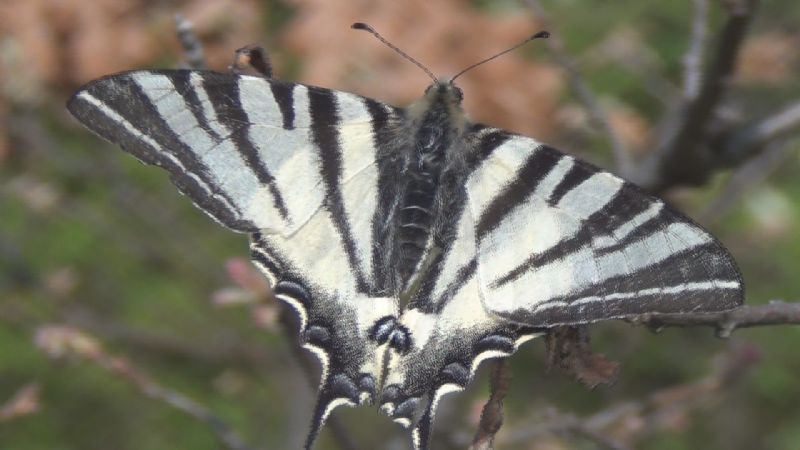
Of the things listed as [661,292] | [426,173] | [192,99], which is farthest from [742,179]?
[192,99]

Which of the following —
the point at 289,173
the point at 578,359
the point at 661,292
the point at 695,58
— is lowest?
the point at 578,359

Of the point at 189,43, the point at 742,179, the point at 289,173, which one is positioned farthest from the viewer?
the point at 742,179

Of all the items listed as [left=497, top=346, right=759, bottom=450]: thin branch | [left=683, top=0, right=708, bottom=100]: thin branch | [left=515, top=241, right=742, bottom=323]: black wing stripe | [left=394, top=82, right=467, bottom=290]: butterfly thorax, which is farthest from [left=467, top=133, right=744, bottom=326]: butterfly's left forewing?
[left=683, top=0, right=708, bottom=100]: thin branch

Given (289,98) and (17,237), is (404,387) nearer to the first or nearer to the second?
(289,98)

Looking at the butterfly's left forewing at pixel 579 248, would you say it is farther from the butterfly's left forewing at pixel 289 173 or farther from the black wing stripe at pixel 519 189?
the butterfly's left forewing at pixel 289 173

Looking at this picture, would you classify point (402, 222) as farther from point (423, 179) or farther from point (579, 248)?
point (579, 248)

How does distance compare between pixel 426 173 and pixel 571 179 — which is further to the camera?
pixel 426 173

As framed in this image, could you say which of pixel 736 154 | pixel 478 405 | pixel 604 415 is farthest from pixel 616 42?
pixel 478 405
